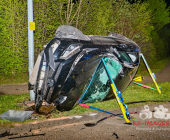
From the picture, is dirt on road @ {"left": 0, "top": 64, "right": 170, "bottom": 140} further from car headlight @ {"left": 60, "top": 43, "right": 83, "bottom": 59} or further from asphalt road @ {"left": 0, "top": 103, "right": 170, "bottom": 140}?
car headlight @ {"left": 60, "top": 43, "right": 83, "bottom": 59}

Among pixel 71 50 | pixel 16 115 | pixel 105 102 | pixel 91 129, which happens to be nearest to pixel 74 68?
pixel 71 50

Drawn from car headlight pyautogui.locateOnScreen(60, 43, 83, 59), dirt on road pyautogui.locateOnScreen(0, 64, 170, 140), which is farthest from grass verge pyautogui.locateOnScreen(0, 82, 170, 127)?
car headlight pyautogui.locateOnScreen(60, 43, 83, 59)

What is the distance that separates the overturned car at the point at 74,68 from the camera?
16.4 feet

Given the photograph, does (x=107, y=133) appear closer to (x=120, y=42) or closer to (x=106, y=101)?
(x=106, y=101)

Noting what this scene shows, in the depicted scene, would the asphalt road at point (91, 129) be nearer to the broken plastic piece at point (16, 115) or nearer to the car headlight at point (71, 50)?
the broken plastic piece at point (16, 115)

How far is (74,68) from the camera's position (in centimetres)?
510

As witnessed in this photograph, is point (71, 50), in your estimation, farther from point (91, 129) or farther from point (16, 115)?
point (16, 115)

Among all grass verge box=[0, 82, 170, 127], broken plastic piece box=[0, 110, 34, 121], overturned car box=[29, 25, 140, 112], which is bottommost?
grass verge box=[0, 82, 170, 127]

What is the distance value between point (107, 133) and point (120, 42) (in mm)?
2591

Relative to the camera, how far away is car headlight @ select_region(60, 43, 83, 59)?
16.5 feet

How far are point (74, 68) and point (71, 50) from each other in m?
0.39

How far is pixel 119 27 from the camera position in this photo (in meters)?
12.8

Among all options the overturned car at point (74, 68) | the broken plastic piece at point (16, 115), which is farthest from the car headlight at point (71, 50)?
the broken plastic piece at point (16, 115)

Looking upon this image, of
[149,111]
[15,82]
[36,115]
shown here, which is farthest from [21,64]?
[149,111]
